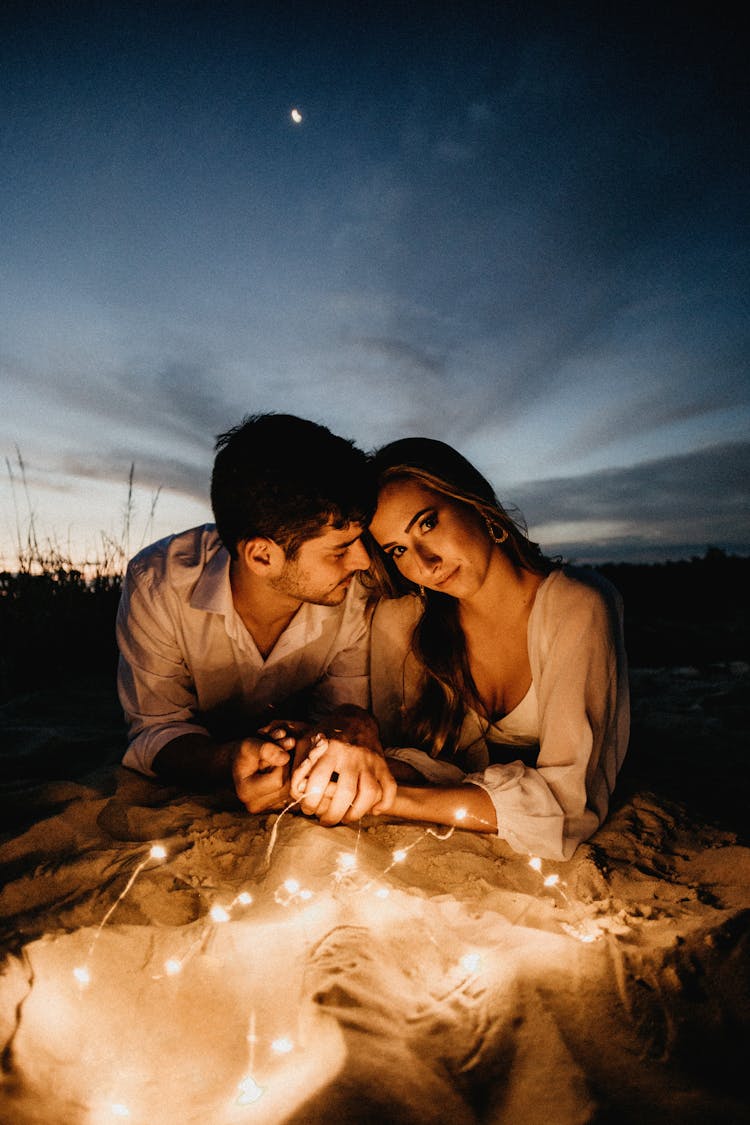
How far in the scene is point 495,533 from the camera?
3055 mm

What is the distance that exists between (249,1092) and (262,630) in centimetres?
237

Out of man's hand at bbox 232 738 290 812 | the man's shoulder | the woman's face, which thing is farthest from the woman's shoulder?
the man's shoulder

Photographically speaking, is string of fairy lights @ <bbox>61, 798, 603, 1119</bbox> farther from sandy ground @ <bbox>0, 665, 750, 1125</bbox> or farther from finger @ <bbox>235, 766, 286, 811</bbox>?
finger @ <bbox>235, 766, 286, 811</bbox>

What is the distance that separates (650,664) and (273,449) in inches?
237

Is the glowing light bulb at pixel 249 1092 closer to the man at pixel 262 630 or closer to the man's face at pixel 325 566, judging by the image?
the man at pixel 262 630

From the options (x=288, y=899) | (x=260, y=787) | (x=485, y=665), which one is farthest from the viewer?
(x=485, y=665)

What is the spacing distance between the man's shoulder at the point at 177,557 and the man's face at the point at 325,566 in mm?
536

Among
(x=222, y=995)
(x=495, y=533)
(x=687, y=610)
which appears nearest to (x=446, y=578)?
(x=495, y=533)

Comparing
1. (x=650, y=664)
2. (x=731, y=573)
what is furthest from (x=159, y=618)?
(x=731, y=573)

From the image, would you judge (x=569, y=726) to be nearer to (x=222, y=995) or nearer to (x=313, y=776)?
(x=313, y=776)

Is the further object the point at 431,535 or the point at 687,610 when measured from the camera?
the point at 687,610

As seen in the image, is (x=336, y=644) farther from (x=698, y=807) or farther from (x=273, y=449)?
(x=698, y=807)

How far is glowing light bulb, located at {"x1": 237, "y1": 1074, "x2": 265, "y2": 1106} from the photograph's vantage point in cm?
127

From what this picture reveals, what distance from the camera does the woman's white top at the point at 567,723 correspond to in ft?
8.01
